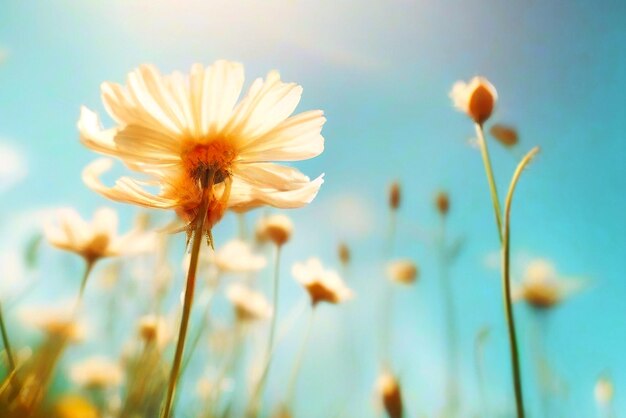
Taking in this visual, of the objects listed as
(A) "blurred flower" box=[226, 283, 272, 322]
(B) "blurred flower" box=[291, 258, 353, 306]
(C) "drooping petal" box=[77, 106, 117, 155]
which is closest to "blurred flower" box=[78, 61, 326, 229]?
(C) "drooping petal" box=[77, 106, 117, 155]

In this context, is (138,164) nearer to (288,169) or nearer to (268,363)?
(288,169)

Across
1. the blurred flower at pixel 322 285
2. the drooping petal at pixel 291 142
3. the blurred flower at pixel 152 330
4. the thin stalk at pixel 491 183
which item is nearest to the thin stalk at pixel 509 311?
the thin stalk at pixel 491 183

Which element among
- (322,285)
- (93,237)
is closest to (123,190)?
(93,237)

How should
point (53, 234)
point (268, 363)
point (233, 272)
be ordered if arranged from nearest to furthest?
point (268, 363) → point (53, 234) → point (233, 272)

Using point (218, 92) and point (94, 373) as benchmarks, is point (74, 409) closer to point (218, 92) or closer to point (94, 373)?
point (218, 92)

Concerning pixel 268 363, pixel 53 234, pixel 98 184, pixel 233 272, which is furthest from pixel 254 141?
pixel 233 272

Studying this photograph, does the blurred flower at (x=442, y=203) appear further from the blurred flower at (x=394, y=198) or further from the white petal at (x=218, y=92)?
the white petal at (x=218, y=92)

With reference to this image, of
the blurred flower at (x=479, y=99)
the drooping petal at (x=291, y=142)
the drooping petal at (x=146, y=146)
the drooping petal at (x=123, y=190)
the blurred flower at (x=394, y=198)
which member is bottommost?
the drooping petal at (x=123, y=190)

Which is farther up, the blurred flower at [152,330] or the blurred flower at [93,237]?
the blurred flower at [93,237]
